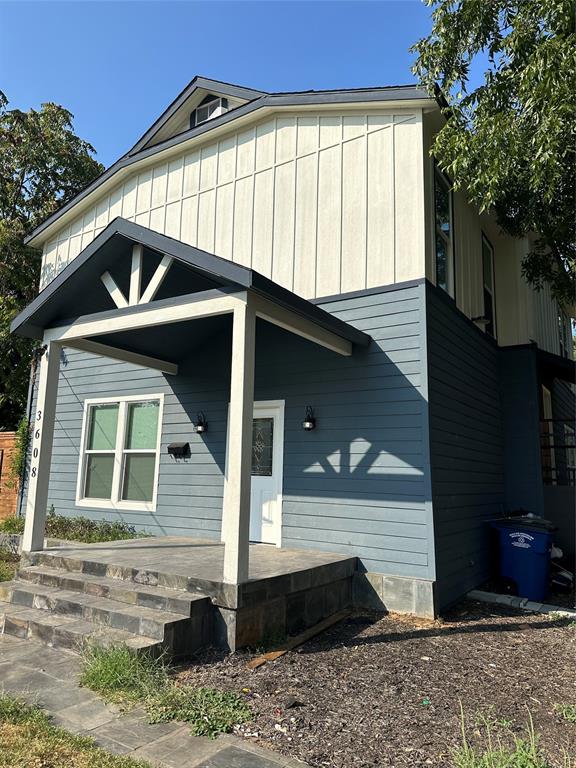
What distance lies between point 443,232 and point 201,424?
14.0ft

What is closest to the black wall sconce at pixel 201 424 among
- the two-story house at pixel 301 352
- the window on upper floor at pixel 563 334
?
the two-story house at pixel 301 352

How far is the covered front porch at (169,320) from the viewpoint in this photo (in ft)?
14.5

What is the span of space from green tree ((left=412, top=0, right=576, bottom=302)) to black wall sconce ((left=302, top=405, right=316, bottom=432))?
3.08 m

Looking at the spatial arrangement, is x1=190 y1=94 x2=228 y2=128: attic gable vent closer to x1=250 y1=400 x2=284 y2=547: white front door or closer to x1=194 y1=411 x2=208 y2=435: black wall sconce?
x1=194 y1=411 x2=208 y2=435: black wall sconce

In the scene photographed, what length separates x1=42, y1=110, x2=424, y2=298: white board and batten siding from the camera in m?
6.38

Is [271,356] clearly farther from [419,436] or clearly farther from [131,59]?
[131,59]

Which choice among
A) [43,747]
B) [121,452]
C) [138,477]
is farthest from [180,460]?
[43,747]

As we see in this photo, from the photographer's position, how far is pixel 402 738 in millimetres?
2951

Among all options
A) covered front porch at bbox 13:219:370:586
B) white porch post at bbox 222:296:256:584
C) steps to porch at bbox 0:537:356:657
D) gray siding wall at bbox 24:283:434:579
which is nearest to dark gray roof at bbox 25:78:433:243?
gray siding wall at bbox 24:283:434:579

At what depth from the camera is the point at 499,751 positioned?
2707mm

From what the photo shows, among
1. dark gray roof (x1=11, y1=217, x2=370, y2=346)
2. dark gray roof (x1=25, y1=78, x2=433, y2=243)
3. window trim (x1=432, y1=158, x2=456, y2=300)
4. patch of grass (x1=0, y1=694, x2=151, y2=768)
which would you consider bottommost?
patch of grass (x1=0, y1=694, x2=151, y2=768)

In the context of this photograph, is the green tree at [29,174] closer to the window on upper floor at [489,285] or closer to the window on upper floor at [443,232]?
the window on upper floor at [443,232]

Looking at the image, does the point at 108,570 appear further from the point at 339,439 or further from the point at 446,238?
the point at 446,238

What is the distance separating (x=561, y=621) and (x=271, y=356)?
4.52m
